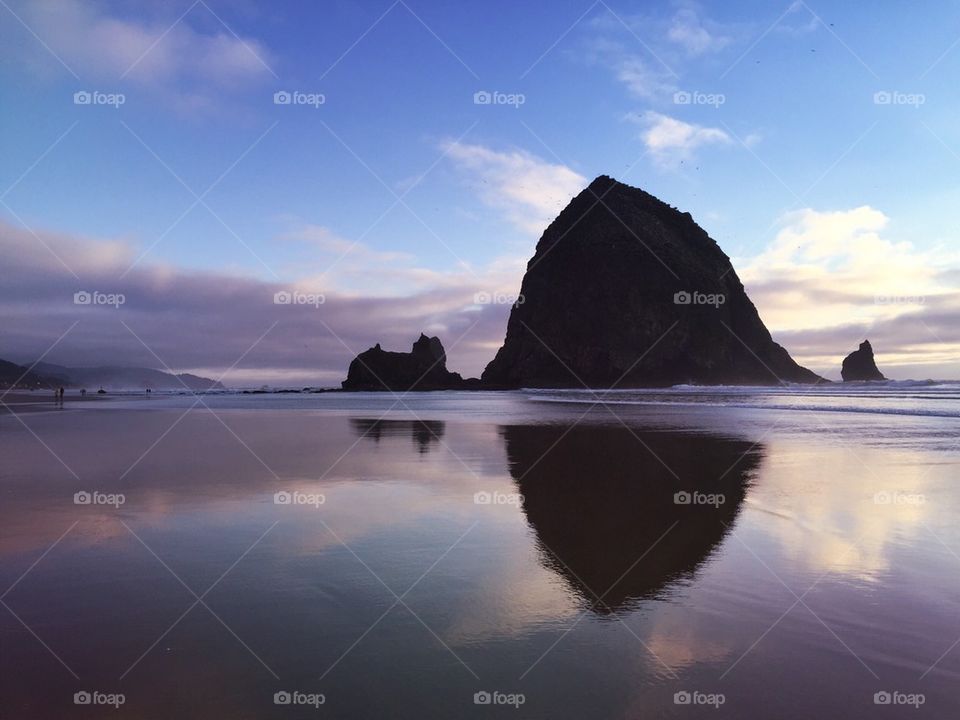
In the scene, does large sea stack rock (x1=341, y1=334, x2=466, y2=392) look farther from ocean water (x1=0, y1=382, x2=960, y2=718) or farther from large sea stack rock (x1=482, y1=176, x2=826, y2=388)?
ocean water (x1=0, y1=382, x2=960, y2=718)

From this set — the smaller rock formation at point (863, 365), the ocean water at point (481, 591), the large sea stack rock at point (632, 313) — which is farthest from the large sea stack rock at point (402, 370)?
the ocean water at point (481, 591)

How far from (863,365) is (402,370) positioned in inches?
3977

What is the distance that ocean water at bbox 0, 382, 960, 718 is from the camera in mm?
3895

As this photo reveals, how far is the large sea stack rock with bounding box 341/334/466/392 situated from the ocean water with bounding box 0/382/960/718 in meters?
125

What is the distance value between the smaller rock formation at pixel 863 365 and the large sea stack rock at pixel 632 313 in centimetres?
1147

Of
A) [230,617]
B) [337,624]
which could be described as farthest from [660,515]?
[230,617]

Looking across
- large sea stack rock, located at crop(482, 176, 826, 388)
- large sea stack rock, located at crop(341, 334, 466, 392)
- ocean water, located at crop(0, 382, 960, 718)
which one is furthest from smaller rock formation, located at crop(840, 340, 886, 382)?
ocean water, located at crop(0, 382, 960, 718)

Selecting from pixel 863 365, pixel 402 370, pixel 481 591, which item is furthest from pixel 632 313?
pixel 481 591

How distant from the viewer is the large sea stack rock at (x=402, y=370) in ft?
455

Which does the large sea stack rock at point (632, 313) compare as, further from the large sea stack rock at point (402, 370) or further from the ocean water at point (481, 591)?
the ocean water at point (481, 591)

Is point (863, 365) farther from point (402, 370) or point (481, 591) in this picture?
point (481, 591)

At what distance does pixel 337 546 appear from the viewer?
718 centimetres

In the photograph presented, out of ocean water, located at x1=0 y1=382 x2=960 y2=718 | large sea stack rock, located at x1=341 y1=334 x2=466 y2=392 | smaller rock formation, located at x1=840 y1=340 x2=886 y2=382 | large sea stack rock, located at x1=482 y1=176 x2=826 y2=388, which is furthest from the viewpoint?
large sea stack rock, located at x1=341 y1=334 x2=466 y2=392

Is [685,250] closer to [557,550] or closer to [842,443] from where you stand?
[842,443]
